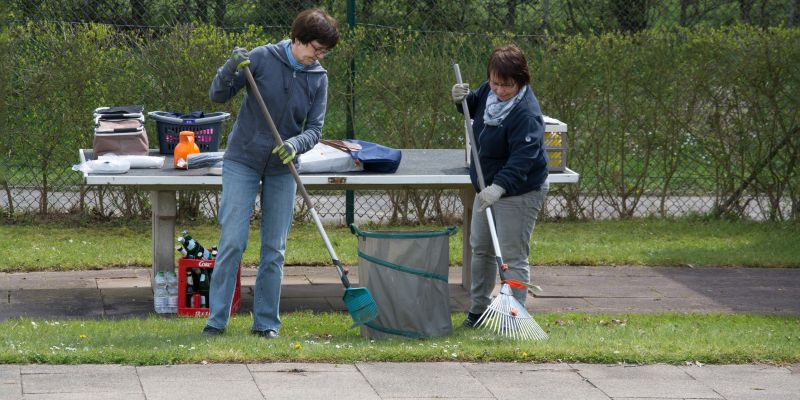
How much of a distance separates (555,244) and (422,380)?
4601 mm

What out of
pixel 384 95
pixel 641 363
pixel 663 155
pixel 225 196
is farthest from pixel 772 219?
pixel 225 196

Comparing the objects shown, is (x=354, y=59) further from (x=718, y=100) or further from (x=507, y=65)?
(x=507, y=65)

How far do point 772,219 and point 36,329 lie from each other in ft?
23.6

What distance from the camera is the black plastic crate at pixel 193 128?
7.98m

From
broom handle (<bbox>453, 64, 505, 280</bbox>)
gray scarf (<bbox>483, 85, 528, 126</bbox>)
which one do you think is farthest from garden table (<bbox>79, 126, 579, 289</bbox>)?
gray scarf (<bbox>483, 85, 528, 126</bbox>)

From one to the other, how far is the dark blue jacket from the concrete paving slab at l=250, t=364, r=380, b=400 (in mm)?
1521

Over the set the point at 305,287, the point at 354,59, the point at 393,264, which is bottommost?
the point at 305,287

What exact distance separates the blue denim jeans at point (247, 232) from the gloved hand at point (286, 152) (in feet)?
0.87

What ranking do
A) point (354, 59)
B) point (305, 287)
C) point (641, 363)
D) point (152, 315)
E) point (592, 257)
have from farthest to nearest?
point (354, 59) → point (592, 257) → point (305, 287) → point (152, 315) → point (641, 363)

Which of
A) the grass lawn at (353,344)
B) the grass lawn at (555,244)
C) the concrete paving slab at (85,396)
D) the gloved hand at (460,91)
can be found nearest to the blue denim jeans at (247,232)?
the grass lawn at (353,344)

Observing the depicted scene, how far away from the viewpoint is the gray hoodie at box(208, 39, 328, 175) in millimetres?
6512

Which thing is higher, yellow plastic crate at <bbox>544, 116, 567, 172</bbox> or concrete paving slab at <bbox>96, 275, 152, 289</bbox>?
yellow plastic crate at <bbox>544, 116, 567, 172</bbox>

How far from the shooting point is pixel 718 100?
449 inches

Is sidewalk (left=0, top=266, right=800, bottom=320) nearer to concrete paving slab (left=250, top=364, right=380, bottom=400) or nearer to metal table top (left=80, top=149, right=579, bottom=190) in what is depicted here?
metal table top (left=80, top=149, right=579, bottom=190)
